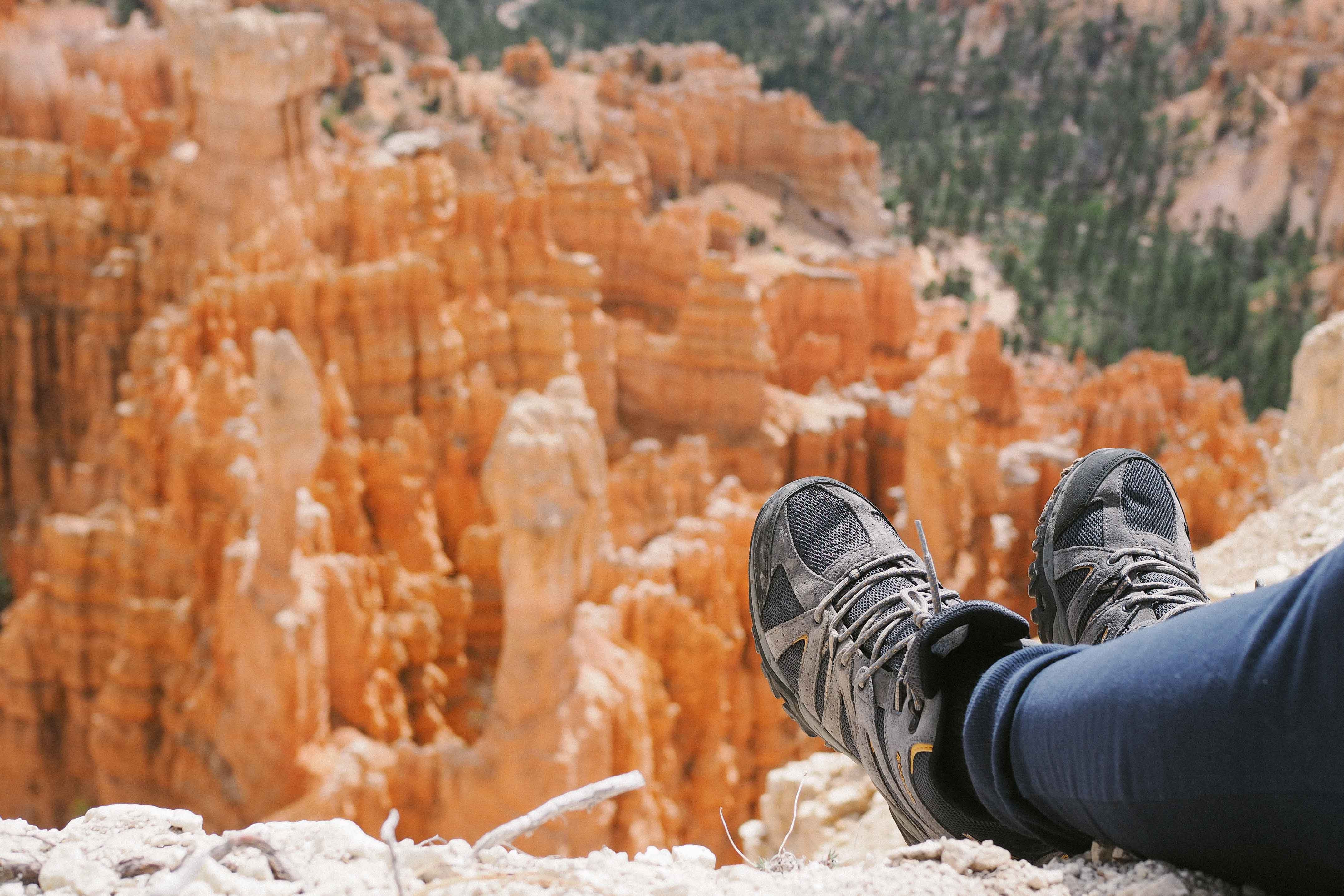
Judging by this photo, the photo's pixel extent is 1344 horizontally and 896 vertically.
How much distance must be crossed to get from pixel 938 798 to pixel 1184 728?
465 millimetres

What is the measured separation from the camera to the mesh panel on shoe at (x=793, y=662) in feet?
6.74

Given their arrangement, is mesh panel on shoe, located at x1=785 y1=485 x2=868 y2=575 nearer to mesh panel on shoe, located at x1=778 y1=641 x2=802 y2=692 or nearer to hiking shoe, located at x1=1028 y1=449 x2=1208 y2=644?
mesh panel on shoe, located at x1=778 y1=641 x2=802 y2=692

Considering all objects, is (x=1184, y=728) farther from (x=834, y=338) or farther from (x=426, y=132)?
(x=426, y=132)

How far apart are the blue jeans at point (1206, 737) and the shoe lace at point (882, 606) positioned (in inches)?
11.2

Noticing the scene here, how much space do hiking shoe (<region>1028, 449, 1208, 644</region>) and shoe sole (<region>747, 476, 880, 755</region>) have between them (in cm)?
36

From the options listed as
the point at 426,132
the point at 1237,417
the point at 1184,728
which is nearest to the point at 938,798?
the point at 1184,728

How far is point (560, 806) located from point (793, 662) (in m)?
0.75

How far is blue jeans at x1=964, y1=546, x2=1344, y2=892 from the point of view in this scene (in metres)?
1.09

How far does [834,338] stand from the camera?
14.8 m

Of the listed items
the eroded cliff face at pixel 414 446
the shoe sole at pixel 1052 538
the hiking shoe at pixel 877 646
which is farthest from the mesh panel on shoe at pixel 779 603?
the eroded cliff face at pixel 414 446

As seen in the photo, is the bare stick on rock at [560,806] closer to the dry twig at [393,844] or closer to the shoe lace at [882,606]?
the dry twig at [393,844]

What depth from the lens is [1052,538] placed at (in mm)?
2023

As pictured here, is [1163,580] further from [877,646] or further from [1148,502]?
[877,646]

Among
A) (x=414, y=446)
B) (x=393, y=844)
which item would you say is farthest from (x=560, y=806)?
(x=414, y=446)
